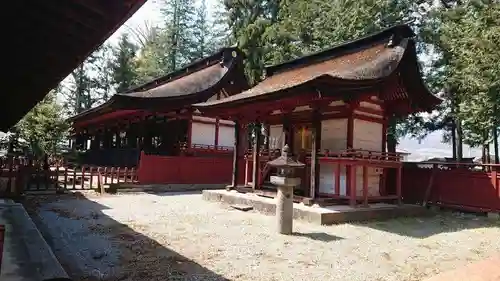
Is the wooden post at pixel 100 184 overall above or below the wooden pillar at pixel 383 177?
below

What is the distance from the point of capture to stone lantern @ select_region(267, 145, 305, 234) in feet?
28.0

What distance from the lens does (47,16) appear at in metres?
3.19

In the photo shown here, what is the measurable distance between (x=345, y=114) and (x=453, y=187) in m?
5.41

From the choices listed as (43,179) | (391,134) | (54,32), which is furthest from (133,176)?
(391,134)

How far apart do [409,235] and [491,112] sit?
9538 millimetres

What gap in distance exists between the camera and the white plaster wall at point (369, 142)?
38.9ft

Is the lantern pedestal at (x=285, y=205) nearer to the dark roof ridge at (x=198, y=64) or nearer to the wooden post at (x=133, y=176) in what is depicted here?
the wooden post at (x=133, y=176)

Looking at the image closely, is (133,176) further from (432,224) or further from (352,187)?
(432,224)

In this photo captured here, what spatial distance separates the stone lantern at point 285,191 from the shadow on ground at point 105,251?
2.83 m

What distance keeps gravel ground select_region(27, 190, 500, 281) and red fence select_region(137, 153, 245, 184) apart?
468cm

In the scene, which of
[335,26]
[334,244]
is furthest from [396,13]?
[334,244]

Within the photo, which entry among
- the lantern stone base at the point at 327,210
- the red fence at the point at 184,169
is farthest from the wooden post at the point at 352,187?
the red fence at the point at 184,169

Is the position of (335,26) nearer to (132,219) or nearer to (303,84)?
(303,84)

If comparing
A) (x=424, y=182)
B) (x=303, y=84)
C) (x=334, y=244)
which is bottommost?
(x=334, y=244)
